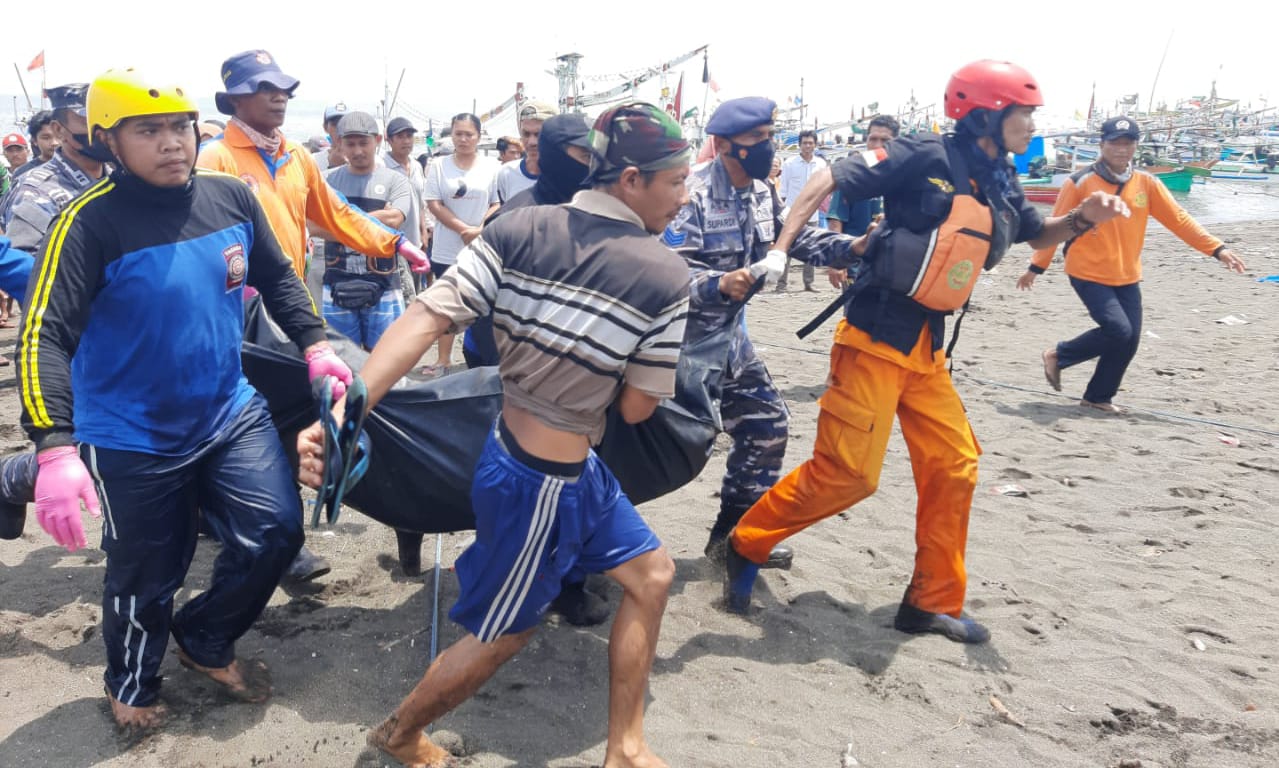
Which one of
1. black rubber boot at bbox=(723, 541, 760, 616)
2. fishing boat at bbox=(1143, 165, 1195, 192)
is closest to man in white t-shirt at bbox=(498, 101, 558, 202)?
black rubber boot at bbox=(723, 541, 760, 616)

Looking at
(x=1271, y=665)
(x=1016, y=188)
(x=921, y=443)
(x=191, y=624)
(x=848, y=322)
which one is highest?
(x=1016, y=188)

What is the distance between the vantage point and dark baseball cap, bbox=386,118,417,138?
841 centimetres

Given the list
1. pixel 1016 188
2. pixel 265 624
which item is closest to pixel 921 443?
pixel 1016 188

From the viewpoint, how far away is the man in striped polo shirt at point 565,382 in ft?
8.22

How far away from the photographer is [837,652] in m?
3.88

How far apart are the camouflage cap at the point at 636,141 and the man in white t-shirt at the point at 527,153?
121 inches

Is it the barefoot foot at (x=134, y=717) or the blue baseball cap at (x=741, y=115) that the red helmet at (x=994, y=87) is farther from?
the barefoot foot at (x=134, y=717)

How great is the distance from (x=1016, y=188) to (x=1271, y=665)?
2.11 meters

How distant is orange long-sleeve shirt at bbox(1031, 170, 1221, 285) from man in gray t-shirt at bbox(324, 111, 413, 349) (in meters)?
4.59

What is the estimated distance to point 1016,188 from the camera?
4.07m

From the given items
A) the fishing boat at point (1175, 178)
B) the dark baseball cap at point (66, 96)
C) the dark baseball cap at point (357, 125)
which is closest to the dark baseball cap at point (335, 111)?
the dark baseball cap at point (357, 125)

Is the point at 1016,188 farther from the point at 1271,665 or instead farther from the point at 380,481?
the point at 380,481

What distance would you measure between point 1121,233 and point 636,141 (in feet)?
19.5

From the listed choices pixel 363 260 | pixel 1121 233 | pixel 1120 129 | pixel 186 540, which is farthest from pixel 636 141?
pixel 1121 233
